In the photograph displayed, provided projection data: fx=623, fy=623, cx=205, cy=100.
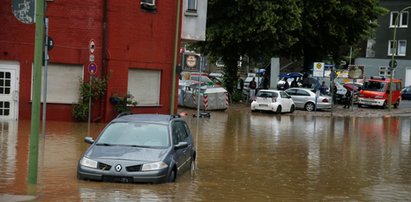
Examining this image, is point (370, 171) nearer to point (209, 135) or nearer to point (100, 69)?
point (209, 135)

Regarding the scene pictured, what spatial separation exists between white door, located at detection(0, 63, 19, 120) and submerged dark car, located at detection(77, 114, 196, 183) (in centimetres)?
1287

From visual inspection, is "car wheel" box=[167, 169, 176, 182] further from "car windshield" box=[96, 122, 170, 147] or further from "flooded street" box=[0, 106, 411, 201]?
"car windshield" box=[96, 122, 170, 147]

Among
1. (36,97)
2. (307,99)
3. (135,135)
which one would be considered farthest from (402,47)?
(36,97)

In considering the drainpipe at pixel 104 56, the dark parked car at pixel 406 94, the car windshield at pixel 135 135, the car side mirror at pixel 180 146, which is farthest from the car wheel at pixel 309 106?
the car side mirror at pixel 180 146

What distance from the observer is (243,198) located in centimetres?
1145

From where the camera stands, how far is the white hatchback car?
39812mm

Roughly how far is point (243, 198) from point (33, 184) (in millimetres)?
Result: 3882

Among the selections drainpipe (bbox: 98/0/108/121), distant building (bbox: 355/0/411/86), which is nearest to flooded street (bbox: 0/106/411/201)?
drainpipe (bbox: 98/0/108/121)

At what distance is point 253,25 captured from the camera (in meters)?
41.0

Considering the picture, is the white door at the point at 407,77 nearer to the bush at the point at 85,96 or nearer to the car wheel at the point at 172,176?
the bush at the point at 85,96

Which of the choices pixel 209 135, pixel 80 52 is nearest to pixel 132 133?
pixel 209 135

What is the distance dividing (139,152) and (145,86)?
16.2 meters

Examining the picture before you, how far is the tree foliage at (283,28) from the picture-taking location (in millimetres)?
41000

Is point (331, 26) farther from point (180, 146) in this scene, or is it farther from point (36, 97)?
point (36, 97)
